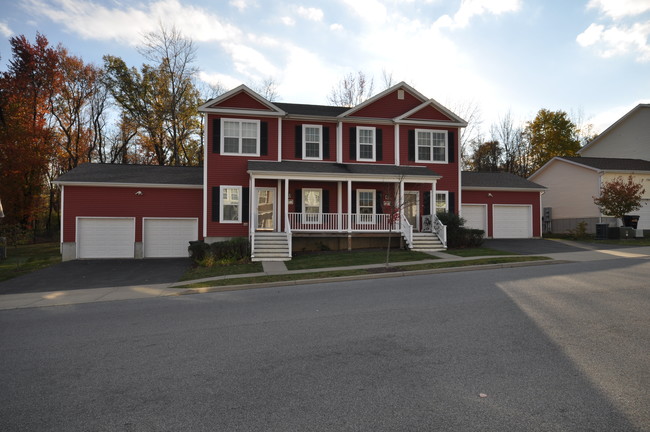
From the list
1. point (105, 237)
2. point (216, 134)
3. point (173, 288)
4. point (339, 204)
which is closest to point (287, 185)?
point (339, 204)

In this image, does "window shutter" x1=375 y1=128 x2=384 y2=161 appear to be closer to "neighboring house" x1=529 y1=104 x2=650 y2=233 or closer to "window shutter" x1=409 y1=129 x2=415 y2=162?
"window shutter" x1=409 y1=129 x2=415 y2=162

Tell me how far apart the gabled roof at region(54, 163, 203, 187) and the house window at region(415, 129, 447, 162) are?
469 inches

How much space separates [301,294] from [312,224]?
972 cm

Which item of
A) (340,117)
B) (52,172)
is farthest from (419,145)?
(52,172)

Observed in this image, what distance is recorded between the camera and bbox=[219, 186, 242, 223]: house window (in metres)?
19.2

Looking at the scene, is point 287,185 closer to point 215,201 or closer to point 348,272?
point 215,201

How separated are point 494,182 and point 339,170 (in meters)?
11.3

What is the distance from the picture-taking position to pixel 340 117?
20.3 meters

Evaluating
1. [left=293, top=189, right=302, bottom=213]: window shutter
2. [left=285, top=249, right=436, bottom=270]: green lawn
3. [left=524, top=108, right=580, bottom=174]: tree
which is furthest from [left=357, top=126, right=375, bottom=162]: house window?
[left=524, top=108, right=580, bottom=174]: tree

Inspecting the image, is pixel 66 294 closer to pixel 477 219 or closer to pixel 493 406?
pixel 493 406

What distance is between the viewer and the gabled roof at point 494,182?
2353 cm

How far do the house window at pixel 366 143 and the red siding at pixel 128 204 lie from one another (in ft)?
29.0

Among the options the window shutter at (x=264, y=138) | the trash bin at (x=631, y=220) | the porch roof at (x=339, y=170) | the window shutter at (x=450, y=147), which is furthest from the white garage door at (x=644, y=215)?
the window shutter at (x=264, y=138)

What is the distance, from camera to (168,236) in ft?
66.8
